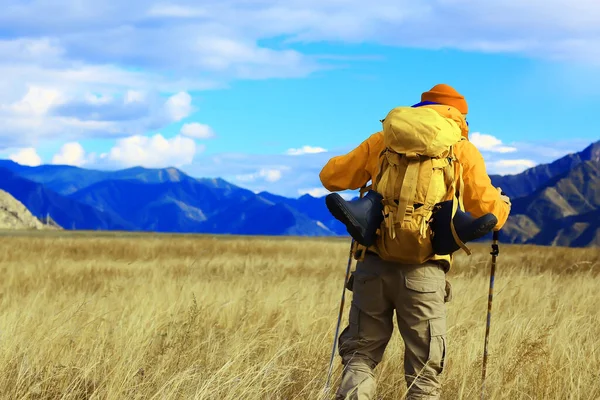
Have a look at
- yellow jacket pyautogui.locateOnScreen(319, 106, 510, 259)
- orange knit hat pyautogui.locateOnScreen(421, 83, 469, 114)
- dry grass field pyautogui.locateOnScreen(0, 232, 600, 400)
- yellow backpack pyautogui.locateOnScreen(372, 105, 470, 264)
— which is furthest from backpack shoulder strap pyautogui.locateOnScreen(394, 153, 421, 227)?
dry grass field pyautogui.locateOnScreen(0, 232, 600, 400)

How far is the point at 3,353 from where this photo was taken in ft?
17.5

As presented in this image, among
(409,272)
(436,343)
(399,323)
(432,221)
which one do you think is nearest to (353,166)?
(432,221)

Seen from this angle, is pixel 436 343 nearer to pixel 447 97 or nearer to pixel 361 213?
pixel 361 213

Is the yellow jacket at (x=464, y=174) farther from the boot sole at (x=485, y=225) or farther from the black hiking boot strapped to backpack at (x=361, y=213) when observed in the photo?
the black hiking boot strapped to backpack at (x=361, y=213)

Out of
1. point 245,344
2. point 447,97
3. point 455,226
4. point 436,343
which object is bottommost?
point 245,344

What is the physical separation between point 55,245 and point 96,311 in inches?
522

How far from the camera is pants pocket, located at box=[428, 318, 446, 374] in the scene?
424 cm

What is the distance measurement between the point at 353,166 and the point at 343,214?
0.48 m

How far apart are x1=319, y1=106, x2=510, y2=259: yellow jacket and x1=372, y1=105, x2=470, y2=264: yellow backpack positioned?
0.26ft

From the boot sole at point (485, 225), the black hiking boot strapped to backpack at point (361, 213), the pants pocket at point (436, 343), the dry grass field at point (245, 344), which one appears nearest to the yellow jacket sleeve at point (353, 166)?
the black hiking boot strapped to backpack at point (361, 213)

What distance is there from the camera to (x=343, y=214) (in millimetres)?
4027

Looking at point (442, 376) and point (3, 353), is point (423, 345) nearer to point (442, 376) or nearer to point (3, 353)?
point (442, 376)

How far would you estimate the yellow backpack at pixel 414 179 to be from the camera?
13.0 ft

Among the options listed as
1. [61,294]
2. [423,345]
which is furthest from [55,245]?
[423,345]
